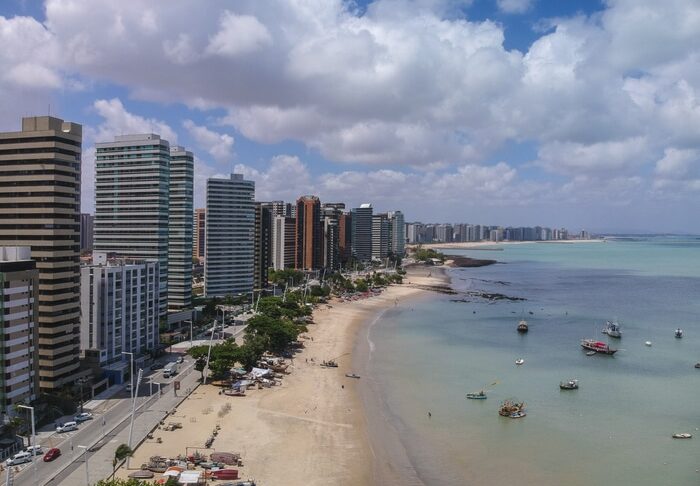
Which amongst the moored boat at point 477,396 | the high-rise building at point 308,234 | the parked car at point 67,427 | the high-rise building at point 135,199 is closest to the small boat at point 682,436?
the moored boat at point 477,396

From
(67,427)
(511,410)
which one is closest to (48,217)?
(67,427)

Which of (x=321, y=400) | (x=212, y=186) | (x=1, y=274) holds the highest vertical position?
(x=212, y=186)

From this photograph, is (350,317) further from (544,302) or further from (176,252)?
(544,302)

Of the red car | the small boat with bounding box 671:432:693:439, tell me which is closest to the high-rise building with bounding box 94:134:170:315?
the red car

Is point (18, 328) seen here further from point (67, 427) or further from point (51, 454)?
point (51, 454)

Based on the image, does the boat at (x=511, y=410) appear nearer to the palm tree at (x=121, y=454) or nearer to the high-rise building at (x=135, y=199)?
the palm tree at (x=121, y=454)

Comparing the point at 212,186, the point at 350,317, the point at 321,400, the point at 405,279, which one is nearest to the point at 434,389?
the point at 321,400

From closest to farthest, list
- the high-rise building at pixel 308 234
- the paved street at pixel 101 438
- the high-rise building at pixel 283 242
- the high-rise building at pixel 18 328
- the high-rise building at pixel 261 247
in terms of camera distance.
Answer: the paved street at pixel 101 438 → the high-rise building at pixel 18 328 → the high-rise building at pixel 261 247 → the high-rise building at pixel 283 242 → the high-rise building at pixel 308 234
